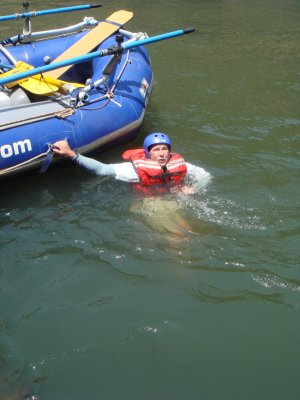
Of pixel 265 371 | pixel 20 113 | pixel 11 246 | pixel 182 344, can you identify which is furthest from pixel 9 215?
pixel 265 371

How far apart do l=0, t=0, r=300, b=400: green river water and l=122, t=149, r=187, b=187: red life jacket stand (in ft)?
0.75

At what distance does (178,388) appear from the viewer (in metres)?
2.72

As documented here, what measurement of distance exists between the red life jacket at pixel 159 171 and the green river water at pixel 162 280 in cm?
23

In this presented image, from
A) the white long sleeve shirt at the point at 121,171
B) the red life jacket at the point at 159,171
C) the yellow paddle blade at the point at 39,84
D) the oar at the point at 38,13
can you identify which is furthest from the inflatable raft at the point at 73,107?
the oar at the point at 38,13

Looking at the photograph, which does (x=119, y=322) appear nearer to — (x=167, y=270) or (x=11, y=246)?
(x=167, y=270)

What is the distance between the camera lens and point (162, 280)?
3.56 metres

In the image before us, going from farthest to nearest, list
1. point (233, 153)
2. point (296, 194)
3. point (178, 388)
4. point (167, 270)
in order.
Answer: point (233, 153), point (296, 194), point (167, 270), point (178, 388)

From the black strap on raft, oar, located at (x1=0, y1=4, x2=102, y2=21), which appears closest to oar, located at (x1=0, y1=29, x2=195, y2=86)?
the black strap on raft

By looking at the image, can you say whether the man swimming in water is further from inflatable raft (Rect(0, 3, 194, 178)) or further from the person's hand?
inflatable raft (Rect(0, 3, 194, 178))

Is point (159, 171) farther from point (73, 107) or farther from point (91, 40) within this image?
point (91, 40)

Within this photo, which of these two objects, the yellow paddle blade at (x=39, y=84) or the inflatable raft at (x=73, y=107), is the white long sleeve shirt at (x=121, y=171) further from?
the yellow paddle blade at (x=39, y=84)

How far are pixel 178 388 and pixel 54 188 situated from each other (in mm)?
2660

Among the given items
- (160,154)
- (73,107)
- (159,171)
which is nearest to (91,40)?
(73,107)

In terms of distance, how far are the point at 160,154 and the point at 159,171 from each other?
172 mm
